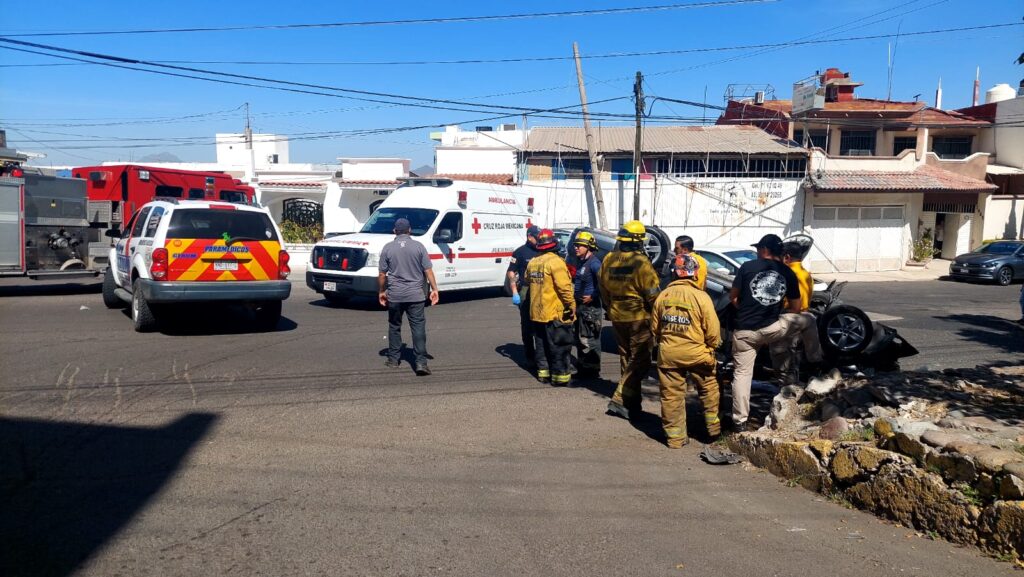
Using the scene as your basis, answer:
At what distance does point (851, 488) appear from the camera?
4895mm

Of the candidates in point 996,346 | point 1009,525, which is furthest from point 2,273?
point 996,346

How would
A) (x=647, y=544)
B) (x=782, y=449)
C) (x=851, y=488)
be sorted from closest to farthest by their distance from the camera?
(x=647, y=544)
(x=851, y=488)
(x=782, y=449)

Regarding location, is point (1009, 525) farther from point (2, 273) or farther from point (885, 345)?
point (2, 273)

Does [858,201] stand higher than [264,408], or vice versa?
[858,201]

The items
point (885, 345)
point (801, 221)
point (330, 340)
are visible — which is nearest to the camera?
point (885, 345)

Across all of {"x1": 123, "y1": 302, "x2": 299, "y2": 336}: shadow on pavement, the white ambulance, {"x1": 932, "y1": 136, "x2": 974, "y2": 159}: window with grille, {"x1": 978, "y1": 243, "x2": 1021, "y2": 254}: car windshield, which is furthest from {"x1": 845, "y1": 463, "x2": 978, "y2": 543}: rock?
{"x1": 932, "y1": 136, "x2": 974, "y2": 159}: window with grille

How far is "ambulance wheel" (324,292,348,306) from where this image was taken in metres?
14.3

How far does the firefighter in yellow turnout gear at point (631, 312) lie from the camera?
693 cm

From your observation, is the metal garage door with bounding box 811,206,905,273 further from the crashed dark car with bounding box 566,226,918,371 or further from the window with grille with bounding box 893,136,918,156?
the crashed dark car with bounding box 566,226,918,371

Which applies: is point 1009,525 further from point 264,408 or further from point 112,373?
point 112,373

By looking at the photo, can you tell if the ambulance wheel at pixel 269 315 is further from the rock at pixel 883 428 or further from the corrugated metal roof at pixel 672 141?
the corrugated metal roof at pixel 672 141

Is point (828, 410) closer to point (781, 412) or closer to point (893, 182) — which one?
point (781, 412)

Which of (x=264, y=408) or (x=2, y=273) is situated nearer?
(x=264, y=408)

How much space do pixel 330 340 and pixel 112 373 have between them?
10.1 ft
